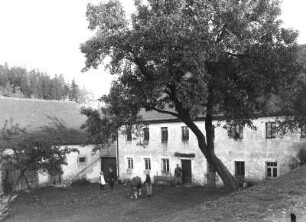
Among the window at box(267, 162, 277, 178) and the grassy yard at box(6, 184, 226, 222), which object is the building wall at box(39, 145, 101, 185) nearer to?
the grassy yard at box(6, 184, 226, 222)

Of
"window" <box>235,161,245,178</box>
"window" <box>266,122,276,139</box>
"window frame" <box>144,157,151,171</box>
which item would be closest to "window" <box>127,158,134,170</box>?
"window frame" <box>144,157,151,171</box>

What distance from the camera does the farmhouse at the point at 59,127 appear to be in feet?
104

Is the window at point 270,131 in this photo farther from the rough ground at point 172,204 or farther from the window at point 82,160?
the window at point 82,160

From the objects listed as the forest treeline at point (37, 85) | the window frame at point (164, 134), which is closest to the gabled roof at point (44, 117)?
the window frame at point (164, 134)

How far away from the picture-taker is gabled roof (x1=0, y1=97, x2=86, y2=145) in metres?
31.9

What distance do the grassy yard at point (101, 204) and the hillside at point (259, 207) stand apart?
17.5ft

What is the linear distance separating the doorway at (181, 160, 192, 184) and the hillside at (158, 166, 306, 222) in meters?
15.7

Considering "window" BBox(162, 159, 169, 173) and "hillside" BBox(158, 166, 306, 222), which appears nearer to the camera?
"hillside" BBox(158, 166, 306, 222)

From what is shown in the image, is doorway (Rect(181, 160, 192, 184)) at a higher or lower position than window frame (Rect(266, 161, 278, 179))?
lower

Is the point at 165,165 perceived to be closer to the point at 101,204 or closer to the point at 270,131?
the point at 101,204

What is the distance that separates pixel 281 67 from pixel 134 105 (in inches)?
263

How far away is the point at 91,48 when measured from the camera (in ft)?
49.5

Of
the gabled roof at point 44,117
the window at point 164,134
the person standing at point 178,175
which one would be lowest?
the person standing at point 178,175

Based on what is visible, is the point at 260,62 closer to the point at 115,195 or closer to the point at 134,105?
the point at 134,105
